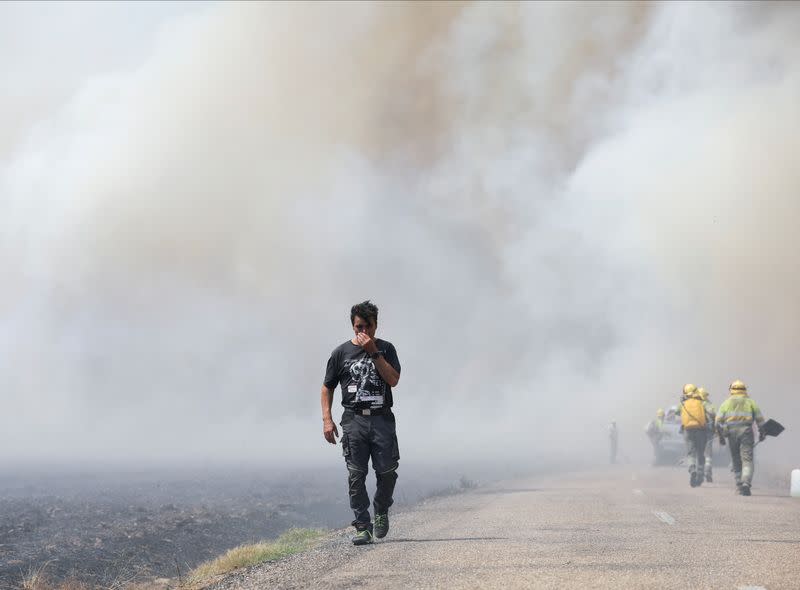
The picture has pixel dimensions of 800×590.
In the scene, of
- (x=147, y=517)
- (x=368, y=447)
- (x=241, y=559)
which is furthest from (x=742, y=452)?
(x=147, y=517)

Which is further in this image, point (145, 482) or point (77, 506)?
point (145, 482)

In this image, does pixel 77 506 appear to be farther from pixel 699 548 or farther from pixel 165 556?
pixel 699 548

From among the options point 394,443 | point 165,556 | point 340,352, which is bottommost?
point 165,556

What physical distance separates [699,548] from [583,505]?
18.7 ft

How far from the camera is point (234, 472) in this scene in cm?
3809

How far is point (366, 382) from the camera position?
8.84m

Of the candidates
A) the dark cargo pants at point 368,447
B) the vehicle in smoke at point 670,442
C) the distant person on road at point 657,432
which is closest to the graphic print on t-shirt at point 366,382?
the dark cargo pants at point 368,447

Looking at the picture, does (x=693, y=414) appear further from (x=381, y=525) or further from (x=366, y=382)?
(x=366, y=382)

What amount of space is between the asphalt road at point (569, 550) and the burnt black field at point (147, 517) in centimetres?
185

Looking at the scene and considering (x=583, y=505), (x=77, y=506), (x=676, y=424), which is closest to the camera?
(x=583, y=505)

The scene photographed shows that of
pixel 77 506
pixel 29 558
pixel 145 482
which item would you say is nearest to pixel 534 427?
pixel 145 482

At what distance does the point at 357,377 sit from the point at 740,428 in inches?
414

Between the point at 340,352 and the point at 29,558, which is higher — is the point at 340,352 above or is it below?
above

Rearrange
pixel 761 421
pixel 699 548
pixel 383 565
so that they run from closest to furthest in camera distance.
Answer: pixel 383 565
pixel 699 548
pixel 761 421
